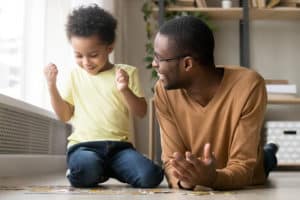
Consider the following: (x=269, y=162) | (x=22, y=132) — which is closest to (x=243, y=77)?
(x=269, y=162)

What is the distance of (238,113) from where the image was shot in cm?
132

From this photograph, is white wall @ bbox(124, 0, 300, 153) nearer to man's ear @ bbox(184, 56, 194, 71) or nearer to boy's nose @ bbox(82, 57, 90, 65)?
boy's nose @ bbox(82, 57, 90, 65)

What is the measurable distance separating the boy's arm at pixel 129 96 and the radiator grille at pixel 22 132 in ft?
1.85

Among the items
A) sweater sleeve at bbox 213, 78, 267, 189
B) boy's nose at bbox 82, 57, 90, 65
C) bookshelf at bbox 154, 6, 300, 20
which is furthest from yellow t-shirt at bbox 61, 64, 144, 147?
bookshelf at bbox 154, 6, 300, 20

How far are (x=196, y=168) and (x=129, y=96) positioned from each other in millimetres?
382

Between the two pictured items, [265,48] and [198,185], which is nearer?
[198,185]

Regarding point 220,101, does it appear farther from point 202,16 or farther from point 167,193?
point 202,16

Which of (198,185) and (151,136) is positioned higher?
(198,185)

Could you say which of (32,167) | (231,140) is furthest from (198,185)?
(32,167)

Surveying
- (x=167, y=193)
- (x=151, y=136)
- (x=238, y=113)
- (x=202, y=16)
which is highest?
(x=202, y=16)

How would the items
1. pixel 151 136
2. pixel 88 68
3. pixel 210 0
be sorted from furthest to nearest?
pixel 210 0 → pixel 151 136 → pixel 88 68

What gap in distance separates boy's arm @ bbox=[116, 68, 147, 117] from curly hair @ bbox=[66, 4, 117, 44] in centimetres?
15

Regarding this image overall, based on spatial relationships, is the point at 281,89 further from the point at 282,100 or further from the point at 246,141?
the point at 246,141

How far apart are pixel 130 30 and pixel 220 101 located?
6.82ft
